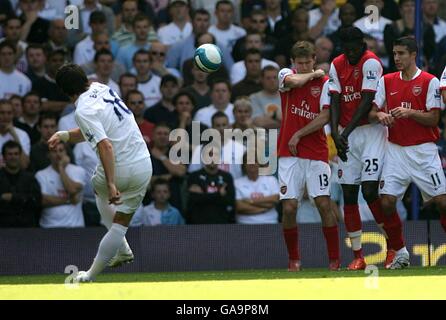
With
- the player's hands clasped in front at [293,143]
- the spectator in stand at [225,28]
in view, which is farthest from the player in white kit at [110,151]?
the spectator in stand at [225,28]

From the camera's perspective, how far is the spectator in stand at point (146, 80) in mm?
15328

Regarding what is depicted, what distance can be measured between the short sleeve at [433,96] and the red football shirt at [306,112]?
3.33 feet

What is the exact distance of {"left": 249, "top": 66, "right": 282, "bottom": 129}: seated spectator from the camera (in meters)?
15.1

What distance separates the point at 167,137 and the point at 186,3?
2196 millimetres

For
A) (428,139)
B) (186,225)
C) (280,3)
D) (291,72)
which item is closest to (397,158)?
(428,139)

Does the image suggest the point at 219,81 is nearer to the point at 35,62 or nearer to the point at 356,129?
the point at 35,62

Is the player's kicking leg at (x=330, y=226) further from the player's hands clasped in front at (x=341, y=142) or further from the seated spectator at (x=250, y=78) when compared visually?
the seated spectator at (x=250, y=78)

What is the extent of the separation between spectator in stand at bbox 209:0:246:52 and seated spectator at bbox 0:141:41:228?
3.22m

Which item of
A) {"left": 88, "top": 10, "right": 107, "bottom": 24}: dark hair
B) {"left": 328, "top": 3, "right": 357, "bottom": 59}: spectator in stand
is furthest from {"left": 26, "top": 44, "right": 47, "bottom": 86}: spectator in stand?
{"left": 328, "top": 3, "right": 357, "bottom": 59}: spectator in stand

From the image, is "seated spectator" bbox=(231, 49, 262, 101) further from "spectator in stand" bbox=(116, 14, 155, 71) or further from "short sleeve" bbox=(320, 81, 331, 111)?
"short sleeve" bbox=(320, 81, 331, 111)

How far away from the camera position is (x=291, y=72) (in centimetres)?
1202

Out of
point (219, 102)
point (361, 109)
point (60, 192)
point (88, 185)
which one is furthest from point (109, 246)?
point (219, 102)

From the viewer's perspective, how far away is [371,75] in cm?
1193
